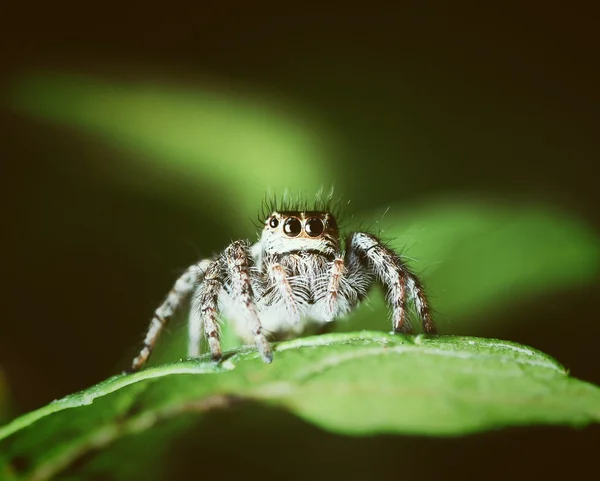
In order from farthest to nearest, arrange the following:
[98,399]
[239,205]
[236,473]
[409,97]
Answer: [409,97], [239,205], [236,473], [98,399]

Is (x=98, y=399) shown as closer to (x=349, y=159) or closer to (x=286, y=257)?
(x=286, y=257)

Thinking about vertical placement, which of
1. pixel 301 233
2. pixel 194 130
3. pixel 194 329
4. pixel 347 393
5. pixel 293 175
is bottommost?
pixel 347 393

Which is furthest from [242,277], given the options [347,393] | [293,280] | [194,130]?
[194,130]

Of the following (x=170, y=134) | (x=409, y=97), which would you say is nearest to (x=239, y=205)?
(x=170, y=134)

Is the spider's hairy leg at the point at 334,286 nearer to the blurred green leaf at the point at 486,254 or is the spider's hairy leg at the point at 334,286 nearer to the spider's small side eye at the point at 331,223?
the spider's small side eye at the point at 331,223

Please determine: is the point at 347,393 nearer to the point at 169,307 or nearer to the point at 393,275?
the point at 393,275

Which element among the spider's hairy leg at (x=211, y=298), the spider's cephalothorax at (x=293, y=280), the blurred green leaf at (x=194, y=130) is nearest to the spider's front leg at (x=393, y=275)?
the spider's cephalothorax at (x=293, y=280)
